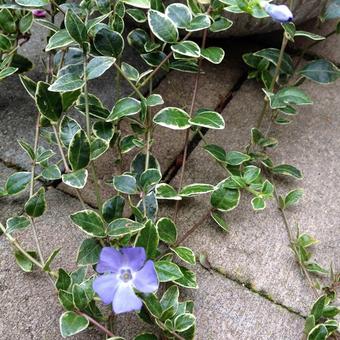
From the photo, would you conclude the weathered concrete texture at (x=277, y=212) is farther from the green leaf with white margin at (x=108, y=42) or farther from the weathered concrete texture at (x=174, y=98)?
the green leaf with white margin at (x=108, y=42)

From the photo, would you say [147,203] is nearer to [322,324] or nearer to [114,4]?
[322,324]

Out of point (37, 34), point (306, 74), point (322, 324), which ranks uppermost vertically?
point (306, 74)

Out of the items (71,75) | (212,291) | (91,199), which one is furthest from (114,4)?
(212,291)

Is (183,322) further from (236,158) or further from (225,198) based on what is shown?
(236,158)

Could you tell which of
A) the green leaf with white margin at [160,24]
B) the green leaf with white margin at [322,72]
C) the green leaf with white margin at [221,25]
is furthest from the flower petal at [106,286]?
the green leaf with white margin at [322,72]

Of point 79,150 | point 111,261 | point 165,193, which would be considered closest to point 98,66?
point 79,150

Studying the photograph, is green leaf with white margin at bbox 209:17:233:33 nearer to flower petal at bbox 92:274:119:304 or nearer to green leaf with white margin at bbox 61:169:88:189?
green leaf with white margin at bbox 61:169:88:189
